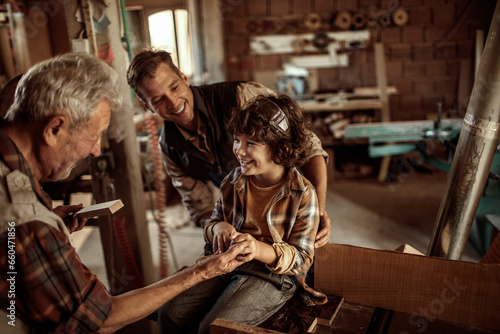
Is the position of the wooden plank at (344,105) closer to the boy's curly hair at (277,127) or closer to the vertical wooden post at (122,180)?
the vertical wooden post at (122,180)

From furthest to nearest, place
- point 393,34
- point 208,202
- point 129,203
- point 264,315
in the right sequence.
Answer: point 393,34 < point 129,203 < point 208,202 < point 264,315

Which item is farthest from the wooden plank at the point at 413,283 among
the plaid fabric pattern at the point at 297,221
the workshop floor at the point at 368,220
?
the workshop floor at the point at 368,220

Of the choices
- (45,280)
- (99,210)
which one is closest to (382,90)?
(99,210)

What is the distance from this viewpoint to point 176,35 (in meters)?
6.60

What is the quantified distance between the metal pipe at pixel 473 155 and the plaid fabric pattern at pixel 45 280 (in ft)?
5.71

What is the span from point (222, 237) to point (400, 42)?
5.79 meters

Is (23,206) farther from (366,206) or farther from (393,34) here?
(393,34)

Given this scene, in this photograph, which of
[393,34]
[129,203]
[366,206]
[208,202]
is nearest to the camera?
[208,202]

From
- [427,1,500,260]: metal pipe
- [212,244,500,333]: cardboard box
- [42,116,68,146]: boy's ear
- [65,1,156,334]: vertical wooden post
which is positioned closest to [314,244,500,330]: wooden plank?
[212,244,500,333]: cardboard box

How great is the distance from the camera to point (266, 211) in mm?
1729

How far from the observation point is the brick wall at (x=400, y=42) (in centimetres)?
620

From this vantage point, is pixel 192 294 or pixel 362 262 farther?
pixel 192 294

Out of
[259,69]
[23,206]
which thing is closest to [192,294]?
[23,206]

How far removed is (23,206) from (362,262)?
122 cm
